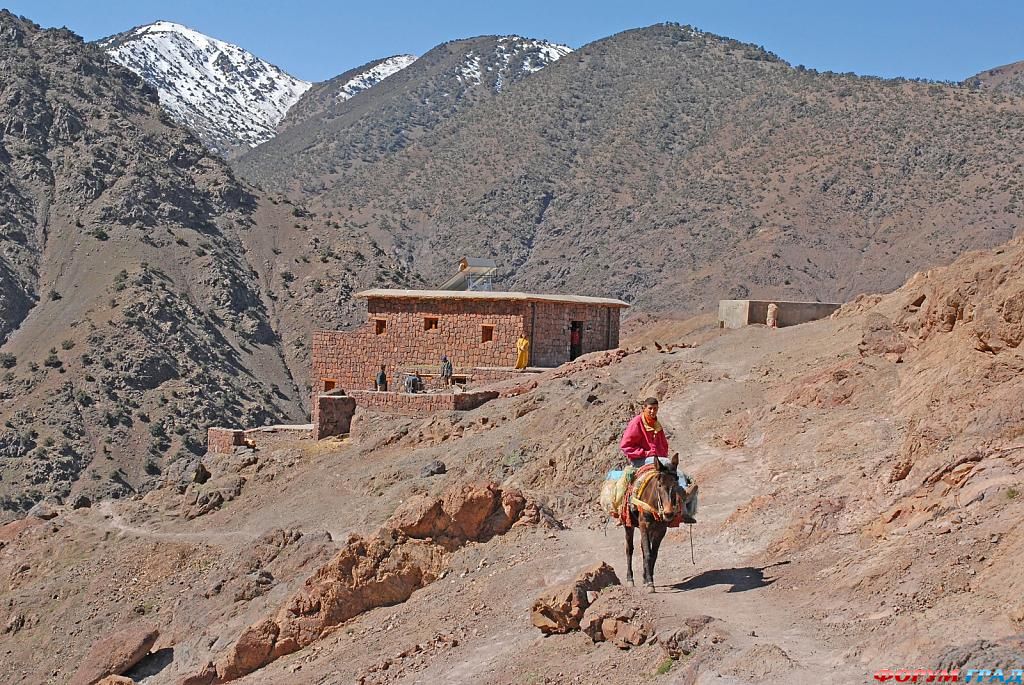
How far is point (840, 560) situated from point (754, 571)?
2.85ft

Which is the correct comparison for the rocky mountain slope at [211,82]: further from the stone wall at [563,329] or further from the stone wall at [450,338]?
the stone wall at [563,329]

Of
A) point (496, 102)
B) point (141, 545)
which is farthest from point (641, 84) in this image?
point (141, 545)

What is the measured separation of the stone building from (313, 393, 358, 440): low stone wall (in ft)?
7.36

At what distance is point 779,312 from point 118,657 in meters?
14.3

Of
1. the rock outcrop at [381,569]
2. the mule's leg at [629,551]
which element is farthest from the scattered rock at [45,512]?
the mule's leg at [629,551]

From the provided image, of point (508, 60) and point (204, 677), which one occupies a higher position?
point (508, 60)

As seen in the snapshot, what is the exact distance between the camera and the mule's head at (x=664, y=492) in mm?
10664

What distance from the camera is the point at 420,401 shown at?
81.8 feet

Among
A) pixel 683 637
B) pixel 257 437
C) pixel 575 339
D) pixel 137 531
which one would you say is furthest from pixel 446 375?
pixel 683 637

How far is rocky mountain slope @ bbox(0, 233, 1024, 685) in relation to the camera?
899 cm

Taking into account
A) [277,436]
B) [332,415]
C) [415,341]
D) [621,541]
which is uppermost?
[415,341]

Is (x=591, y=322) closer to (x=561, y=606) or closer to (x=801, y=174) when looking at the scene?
(x=561, y=606)

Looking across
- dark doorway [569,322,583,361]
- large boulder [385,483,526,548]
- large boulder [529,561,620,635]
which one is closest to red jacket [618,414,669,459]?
large boulder [529,561,620,635]

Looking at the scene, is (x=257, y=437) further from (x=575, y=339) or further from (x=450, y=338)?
(x=575, y=339)
